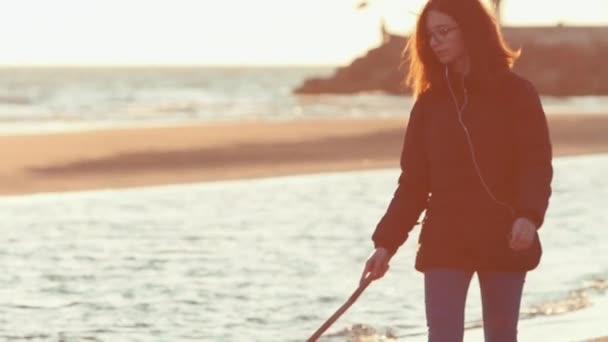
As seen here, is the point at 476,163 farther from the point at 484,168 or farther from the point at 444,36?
the point at 444,36

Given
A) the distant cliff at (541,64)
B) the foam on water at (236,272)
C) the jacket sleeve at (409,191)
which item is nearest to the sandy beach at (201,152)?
the foam on water at (236,272)

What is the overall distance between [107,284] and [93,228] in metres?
3.49

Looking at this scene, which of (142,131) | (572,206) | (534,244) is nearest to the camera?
(534,244)

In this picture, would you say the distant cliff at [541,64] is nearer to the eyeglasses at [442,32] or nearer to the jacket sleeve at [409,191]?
the jacket sleeve at [409,191]

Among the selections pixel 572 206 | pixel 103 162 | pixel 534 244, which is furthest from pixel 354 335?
pixel 103 162

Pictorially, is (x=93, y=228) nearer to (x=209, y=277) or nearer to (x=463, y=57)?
(x=209, y=277)

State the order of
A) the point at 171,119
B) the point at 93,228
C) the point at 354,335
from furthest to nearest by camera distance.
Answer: the point at 171,119 < the point at 93,228 < the point at 354,335

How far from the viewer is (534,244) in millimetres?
4156

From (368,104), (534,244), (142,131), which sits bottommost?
(368,104)

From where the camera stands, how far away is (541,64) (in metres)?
69.2

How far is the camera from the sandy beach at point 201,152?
64.7ft

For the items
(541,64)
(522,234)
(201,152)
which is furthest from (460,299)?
(541,64)

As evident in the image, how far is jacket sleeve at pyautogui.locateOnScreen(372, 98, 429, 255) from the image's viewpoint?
4277 mm

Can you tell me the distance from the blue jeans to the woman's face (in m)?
0.63
